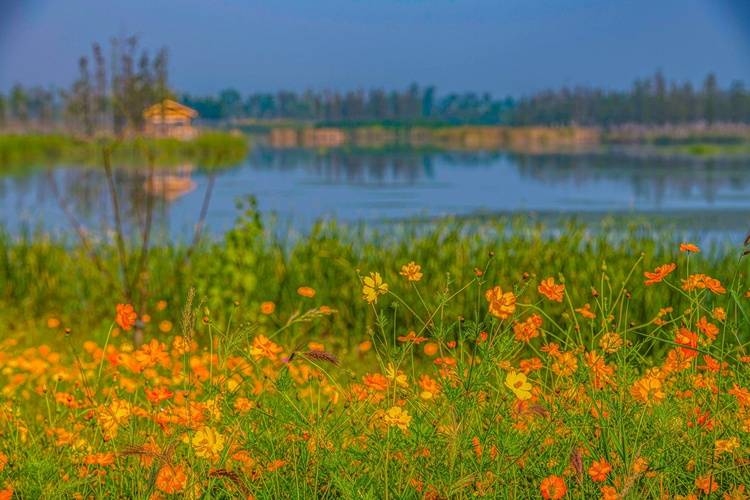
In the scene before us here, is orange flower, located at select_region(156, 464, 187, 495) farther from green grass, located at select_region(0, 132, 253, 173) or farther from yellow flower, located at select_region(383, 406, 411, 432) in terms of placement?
green grass, located at select_region(0, 132, 253, 173)

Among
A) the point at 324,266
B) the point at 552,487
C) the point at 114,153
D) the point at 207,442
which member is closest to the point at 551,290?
the point at 552,487

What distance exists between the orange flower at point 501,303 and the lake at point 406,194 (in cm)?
1460

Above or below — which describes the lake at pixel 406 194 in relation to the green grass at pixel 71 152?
below

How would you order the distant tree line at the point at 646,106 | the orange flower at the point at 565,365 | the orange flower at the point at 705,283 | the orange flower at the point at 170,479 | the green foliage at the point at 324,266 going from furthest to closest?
the distant tree line at the point at 646,106 → the green foliage at the point at 324,266 → the orange flower at the point at 565,365 → the orange flower at the point at 705,283 → the orange flower at the point at 170,479

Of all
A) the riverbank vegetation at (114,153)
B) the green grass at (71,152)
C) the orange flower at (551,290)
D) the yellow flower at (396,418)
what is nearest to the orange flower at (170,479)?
the yellow flower at (396,418)

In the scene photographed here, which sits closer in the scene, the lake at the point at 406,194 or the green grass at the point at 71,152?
the lake at the point at 406,194

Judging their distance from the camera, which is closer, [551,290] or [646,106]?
[551,290]

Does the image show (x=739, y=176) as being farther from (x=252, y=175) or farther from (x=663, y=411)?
(x=663, y=411)

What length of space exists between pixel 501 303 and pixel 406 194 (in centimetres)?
3471

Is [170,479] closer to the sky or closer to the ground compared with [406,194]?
closer to the sky

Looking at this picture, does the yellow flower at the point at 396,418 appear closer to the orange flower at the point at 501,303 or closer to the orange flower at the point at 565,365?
the orange flower at the point at 501,303

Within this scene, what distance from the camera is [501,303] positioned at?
316 centimetres

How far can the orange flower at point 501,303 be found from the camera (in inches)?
122

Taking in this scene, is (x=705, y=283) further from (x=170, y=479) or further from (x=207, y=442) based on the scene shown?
(x=170, y=479)
